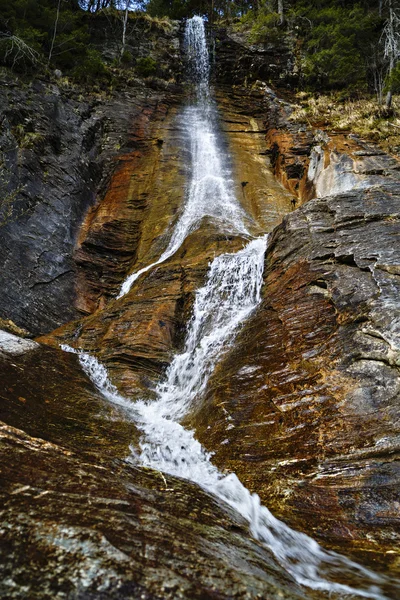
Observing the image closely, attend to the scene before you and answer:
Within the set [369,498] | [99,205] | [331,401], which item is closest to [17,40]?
[99,205]

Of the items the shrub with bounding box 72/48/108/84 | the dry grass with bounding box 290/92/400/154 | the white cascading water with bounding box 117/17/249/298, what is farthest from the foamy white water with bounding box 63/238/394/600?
the shrub with bounding box 72/48/108/84

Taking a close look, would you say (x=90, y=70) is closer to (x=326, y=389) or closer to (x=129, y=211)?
(x=129, y=211)

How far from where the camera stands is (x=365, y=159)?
15609mm

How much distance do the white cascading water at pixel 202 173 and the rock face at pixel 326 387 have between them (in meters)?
5.28

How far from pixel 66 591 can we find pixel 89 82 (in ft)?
87.7

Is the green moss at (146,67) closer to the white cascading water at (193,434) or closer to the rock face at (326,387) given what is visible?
the white cascading water at (193,434)

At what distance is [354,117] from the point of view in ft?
65.2

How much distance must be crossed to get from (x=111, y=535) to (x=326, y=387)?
439cm

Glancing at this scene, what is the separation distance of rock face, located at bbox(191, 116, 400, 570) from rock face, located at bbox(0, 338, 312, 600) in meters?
1.45

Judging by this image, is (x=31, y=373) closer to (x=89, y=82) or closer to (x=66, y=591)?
(x=66, y=591)

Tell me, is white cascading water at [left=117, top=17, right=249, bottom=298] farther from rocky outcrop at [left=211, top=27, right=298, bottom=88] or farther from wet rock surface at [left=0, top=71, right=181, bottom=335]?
wet rock surface at [left=0, top=71, right=181, bottom=335]

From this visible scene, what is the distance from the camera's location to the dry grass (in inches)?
686

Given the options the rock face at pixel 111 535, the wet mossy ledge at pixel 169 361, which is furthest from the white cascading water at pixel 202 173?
the rock face at pixel 111 535

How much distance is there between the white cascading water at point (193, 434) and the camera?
136 inches
